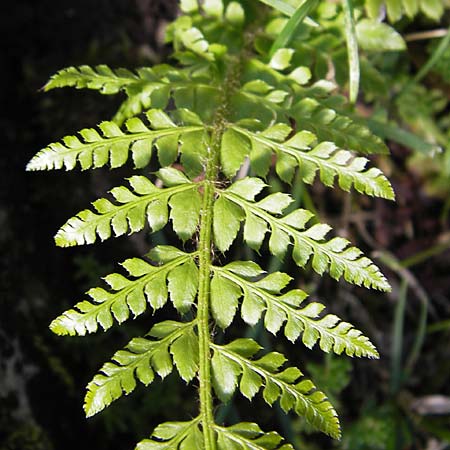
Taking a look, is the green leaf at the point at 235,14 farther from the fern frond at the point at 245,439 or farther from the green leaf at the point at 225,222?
the fern frond at the point at 245,439

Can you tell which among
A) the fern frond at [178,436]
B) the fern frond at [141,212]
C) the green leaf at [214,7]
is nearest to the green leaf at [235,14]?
the green leaf at [214,7]

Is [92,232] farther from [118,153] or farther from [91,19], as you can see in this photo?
[91,19]

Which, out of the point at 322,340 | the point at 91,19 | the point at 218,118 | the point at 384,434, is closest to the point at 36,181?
the point at 91,19

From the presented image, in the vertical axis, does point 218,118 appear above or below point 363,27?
below

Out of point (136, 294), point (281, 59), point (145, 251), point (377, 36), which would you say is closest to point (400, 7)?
point (377, 36)

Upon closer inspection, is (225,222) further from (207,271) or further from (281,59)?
(281,59)

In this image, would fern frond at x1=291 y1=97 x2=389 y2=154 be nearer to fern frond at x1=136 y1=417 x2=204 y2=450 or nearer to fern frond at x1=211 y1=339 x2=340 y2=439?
fern frond at x1=211 y1=339 x2=340 y2=439
